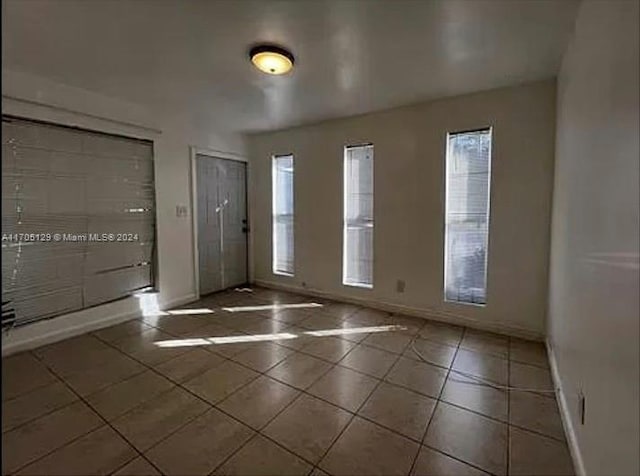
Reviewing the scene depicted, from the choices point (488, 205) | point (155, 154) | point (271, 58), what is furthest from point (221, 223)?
point (488, 205)

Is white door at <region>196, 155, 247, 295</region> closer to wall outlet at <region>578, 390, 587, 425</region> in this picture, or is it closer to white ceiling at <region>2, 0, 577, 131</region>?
white ceiling at <region>2, 0, 577, 131</region>

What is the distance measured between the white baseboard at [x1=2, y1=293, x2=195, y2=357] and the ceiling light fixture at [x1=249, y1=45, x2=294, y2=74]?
2.80m

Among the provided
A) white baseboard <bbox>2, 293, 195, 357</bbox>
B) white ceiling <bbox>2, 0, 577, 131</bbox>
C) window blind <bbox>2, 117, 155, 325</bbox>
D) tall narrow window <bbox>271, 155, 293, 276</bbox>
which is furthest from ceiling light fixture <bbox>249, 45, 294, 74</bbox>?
white baseboard <bbox>2, 293, 195, 357</bbox>

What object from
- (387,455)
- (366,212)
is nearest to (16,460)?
(387,455)

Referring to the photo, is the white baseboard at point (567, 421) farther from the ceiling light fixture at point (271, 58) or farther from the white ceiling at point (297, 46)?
the ceiling light fixture at point (271, 58)

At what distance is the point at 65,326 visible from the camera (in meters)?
3.12

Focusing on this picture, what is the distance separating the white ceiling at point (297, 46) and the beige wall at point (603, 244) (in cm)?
50

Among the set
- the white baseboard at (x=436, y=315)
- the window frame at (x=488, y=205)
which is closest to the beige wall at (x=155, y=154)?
the white baseboard at (x=436, y=315)

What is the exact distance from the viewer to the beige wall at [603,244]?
1.12 meters

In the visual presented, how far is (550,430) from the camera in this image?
6.14 feet

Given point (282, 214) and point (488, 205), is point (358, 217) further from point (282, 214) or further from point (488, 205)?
point (488, 205)

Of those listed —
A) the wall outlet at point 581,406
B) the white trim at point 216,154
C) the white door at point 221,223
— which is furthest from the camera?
the white door at point 221,223

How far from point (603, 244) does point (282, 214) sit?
3937mm

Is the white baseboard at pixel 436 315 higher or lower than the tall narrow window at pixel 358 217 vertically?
lower
